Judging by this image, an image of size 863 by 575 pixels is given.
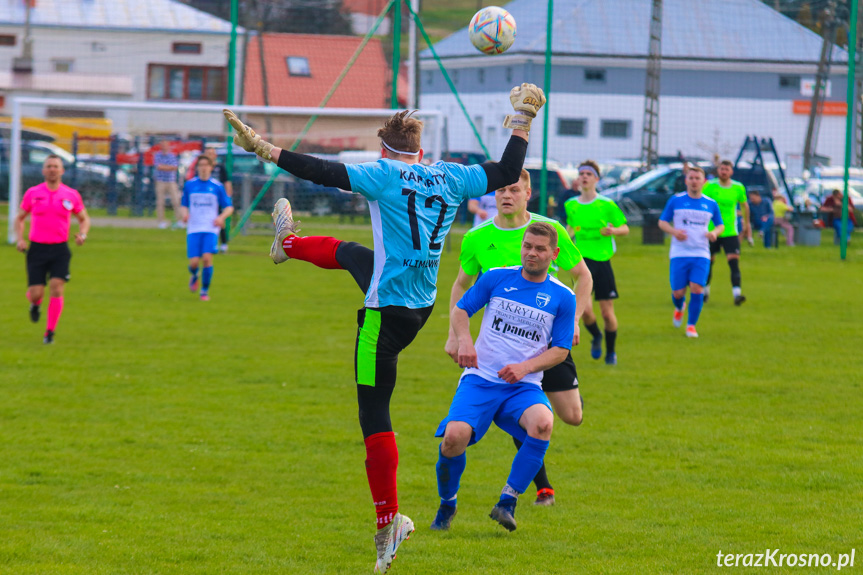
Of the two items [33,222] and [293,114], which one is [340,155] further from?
[33,222]

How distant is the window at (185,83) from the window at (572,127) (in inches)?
358

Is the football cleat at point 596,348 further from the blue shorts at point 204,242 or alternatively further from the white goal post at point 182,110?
the white goal post at point 182,110

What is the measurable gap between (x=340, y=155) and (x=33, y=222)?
45.2 feet

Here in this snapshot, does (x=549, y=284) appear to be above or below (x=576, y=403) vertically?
above

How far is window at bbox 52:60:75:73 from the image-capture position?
32.4m

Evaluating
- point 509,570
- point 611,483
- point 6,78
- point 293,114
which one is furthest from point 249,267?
point 6,78

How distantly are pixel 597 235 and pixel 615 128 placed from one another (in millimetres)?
22198

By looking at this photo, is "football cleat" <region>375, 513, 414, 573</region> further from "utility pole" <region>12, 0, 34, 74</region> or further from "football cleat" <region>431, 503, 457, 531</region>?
"utility pole" <region>12, 0, 34, 74</region>

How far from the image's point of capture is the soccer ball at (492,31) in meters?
6.59

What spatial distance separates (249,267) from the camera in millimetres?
22234

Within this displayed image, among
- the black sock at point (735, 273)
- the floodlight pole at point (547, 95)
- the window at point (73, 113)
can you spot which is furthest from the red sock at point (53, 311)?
the window at point (73, 113)

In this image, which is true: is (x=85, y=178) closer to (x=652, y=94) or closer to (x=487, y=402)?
(x=652, y=94)

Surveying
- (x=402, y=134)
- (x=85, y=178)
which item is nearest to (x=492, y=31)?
(x=402, y=134)

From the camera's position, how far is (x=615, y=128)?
111 feet
